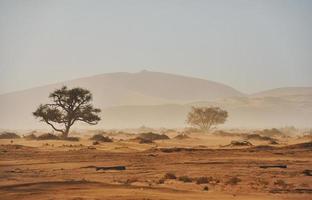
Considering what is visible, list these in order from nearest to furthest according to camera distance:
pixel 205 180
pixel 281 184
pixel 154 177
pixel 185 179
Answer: pixel 281 184 → pixel 205 180 → pixel 185 179 → pixel 154 177

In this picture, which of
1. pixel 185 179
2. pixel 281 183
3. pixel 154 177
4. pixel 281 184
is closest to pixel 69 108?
pixel 154 177

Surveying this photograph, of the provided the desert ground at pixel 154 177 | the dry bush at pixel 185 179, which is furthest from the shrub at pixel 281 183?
the dry bush at pixel 185 179

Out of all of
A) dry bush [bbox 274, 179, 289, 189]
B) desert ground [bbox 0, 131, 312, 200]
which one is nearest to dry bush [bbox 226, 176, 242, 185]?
desert ground [bbox 0, 131, 312, 200]

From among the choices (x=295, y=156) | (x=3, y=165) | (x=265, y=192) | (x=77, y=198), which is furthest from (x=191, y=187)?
(x=295, y=156)

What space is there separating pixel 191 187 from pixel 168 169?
682 cm

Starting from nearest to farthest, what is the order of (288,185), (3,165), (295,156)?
(288,185) → (3,165) → (295,156)

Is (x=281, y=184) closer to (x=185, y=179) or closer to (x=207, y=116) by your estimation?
(x=185, y=179)

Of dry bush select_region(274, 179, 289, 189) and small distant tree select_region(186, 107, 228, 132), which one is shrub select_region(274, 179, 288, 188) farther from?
small distant tree select_region(186, 107, 228, 132)

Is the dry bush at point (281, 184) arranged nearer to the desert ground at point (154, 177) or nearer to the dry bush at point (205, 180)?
the desert ground at point (154, 177)

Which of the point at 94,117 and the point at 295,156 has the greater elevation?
the point at 94,117

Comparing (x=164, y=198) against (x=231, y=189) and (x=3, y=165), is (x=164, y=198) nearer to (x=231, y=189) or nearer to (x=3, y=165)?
(x=231, y=189)

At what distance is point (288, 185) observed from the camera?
19203 millimetres

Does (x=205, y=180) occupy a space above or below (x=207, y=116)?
below

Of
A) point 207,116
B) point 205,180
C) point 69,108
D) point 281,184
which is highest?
point 207,116
